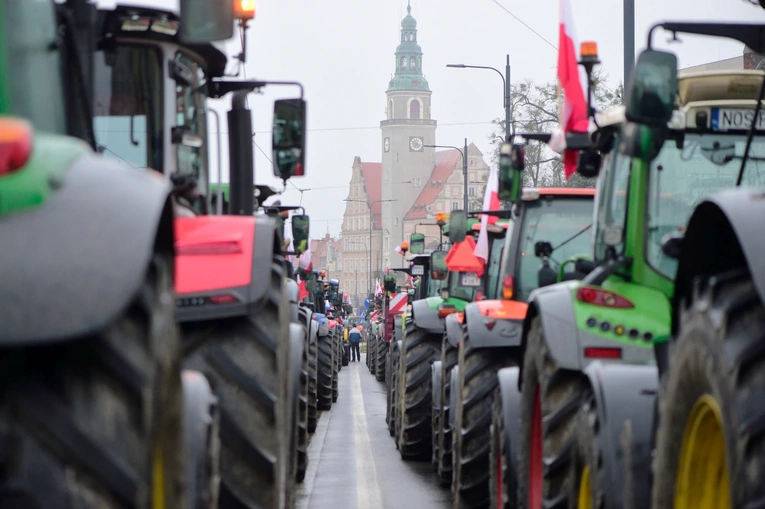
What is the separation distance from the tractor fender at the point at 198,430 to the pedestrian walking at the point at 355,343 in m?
64.0

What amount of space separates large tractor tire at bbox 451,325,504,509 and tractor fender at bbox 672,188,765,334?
5497 mm

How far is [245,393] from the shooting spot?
5.47m

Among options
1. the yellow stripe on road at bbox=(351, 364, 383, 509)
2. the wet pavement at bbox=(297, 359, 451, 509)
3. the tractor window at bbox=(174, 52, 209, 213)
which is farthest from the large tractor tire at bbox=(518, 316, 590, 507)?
the yellow stripe on road at bbox=(351, 364, 383, 509)

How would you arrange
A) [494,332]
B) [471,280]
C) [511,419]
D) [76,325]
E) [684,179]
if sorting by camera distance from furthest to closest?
[471,280] < [494,332] < [511,419] < [684,179] < [76,325]

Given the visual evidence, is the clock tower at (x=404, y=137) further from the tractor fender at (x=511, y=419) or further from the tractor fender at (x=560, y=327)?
the tractor fender at (x=560, y=327)

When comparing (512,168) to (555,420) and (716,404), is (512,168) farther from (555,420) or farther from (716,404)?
(716,404)

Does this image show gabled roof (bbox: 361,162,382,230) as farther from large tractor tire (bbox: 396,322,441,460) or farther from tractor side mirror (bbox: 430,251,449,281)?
large tractor tire (bbox: 396,322,441,460)

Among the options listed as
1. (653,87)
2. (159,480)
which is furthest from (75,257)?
(653,87)

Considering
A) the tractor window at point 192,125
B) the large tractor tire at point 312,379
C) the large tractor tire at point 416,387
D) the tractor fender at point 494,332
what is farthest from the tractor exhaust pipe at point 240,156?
the large tractor tire at point 312,379

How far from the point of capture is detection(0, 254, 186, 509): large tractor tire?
110 inches

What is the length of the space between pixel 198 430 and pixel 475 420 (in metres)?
5.07

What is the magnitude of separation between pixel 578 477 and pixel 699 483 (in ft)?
6.51

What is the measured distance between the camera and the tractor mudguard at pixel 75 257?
2842mm

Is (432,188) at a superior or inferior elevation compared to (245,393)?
inferior
